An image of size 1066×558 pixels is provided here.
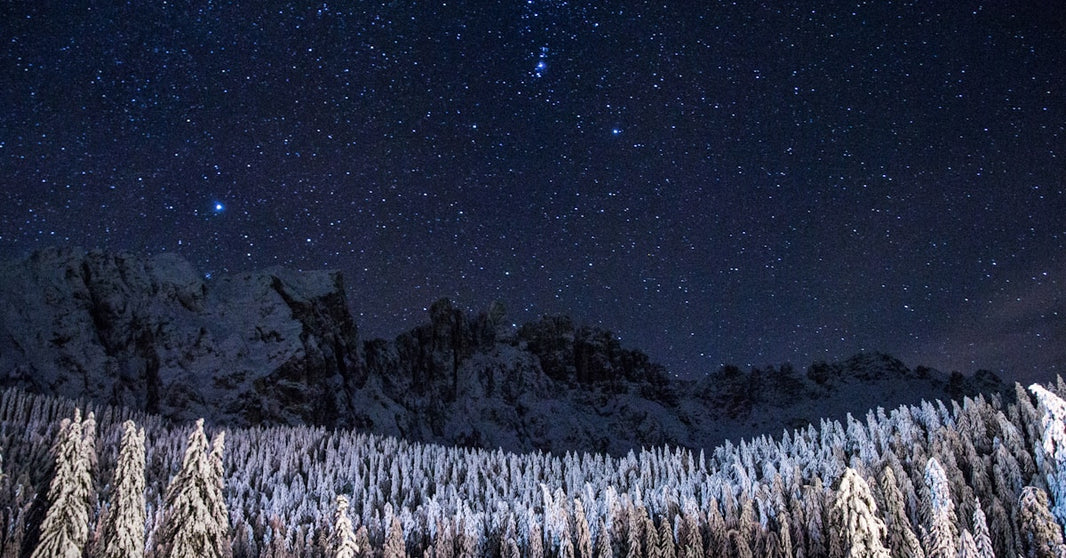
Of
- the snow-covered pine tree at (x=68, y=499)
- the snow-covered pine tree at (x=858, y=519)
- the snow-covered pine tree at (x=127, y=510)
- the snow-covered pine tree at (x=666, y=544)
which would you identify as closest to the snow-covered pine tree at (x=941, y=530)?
the snow-covered pine tree at (x=858, y=519)

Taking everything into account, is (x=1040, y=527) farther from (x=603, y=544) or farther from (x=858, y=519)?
(x=858, y=519)

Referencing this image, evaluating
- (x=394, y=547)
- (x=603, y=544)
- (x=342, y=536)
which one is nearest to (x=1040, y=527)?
(x=603, y=544)

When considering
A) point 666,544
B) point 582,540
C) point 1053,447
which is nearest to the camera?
point 1053,447

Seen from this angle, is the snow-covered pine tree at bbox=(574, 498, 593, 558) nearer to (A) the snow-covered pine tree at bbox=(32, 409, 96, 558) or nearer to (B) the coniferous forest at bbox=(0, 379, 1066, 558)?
(B) the coniferous forest at bbox=(0, 379, 1066, 558)

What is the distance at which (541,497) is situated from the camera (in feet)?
474

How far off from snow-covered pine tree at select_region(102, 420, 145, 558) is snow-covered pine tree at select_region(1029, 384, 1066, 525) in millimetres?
40847

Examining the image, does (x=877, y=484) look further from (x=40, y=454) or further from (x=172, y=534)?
(x=40, y=454)

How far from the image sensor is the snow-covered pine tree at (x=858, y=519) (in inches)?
872

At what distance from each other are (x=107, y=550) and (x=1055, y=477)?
116344 mm

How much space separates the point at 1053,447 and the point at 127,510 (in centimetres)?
5868

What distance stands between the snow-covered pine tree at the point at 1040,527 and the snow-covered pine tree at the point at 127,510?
93.3 metres

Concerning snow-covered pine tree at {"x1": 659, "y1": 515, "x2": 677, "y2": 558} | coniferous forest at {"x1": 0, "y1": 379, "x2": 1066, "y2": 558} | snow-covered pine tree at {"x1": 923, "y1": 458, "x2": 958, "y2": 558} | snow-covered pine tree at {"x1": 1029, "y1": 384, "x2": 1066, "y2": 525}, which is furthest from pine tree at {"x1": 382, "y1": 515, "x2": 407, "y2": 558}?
snow-covered pine tree at {"x1": 1029, "y1": 384, "x2": 1066, "y2": 525}

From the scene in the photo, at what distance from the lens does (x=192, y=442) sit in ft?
85.5

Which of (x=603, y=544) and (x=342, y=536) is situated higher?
(x=342, y=536)
